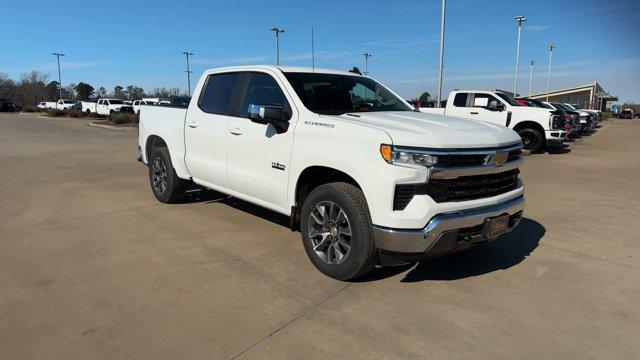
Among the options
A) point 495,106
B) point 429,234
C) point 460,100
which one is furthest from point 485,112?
point 429,234

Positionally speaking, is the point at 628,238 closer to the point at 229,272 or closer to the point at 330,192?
the point at 330,192

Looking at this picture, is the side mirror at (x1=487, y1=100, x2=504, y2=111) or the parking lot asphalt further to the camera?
the side mirror at (x1=487, y1=100, x2=504, y2=111)

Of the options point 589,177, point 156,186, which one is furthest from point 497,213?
point 589,177

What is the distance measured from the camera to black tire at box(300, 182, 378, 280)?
386 cm

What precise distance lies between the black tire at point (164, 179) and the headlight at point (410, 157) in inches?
157

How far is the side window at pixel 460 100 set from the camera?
15.9 metres

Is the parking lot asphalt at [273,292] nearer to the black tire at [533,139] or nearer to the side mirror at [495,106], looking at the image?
the side mirror at [495,106]

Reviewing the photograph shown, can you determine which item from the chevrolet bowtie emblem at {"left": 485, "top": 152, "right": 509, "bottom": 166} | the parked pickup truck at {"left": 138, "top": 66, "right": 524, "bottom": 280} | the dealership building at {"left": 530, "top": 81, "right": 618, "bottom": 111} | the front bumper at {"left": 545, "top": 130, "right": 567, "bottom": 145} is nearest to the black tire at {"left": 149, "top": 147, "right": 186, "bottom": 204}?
the parked pickup truck at {"left": 138, "top": 66, "right": 524, "bottom": 280}

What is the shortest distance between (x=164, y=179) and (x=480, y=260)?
4.47m

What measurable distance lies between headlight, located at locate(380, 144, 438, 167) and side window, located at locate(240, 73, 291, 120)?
1400 mm

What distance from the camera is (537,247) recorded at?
530cm

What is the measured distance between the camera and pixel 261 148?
4938 millimetres

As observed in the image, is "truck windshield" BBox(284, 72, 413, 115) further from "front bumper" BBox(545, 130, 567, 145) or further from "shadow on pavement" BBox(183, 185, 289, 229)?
"front bumper" BBox(545, 130, 567, 145)

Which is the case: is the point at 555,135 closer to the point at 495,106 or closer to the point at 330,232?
the point at 495,106
